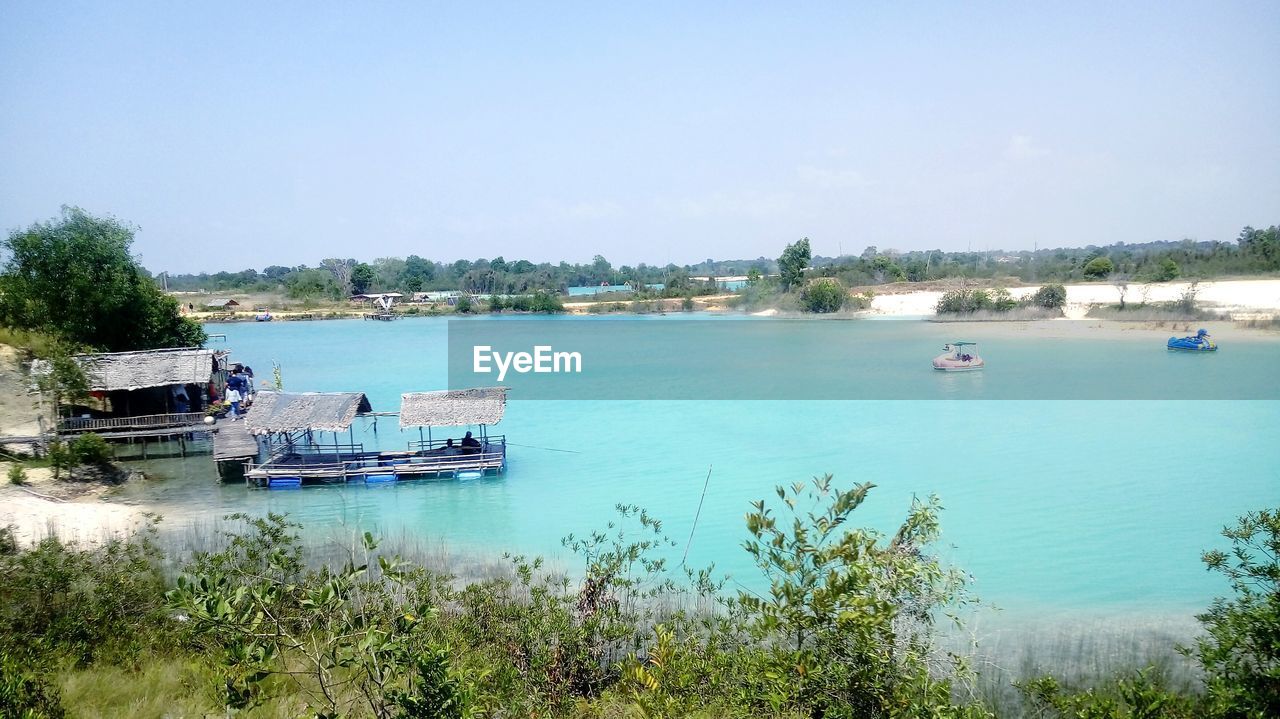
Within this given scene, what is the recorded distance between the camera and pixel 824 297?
175 feet

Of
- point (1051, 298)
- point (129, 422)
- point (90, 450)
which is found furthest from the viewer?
point (1051, 298)

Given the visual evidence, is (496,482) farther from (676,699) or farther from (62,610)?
(676,699)

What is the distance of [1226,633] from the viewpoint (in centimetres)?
468

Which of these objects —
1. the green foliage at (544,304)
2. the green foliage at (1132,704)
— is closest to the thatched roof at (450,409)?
the green foliage at (1132,704)

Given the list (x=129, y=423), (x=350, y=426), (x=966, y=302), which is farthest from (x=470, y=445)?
(x=966, y=302)

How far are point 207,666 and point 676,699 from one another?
3.71 m

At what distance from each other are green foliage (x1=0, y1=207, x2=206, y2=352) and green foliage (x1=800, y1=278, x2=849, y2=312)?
42.2 metres

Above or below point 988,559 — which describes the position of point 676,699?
above

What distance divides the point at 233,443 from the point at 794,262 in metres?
48.7

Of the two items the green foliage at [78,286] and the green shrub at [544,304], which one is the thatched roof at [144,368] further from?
the green shrub at [544,304]

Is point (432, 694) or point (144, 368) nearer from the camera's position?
point (432, 694)

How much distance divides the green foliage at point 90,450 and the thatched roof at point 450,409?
5.48 m

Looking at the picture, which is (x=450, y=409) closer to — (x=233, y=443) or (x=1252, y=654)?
(x=233, y=443)

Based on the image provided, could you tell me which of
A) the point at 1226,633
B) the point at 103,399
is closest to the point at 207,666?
the point at 1226,633
